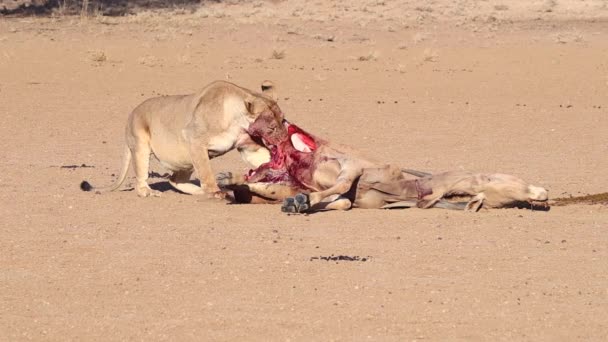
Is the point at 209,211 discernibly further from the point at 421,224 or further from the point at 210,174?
the point at 421,224

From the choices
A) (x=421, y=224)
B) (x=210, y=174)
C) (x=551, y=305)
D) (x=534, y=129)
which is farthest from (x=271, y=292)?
(x=534, y=129)

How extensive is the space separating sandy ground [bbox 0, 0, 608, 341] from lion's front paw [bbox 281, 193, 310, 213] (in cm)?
9

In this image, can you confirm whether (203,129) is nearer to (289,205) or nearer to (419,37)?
(289,205)

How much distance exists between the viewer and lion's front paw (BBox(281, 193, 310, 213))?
11141mm

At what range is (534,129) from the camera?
1897 centimetres

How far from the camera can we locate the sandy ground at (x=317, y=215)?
7855mm

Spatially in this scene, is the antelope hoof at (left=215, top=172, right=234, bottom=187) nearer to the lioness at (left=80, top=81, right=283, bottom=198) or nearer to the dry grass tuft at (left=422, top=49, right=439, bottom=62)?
the lioness at (left=80, top=81, right=283, bottom=198)

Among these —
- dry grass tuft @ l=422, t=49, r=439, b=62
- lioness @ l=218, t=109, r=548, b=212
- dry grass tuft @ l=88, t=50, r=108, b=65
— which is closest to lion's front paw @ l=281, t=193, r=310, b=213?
lioness @ l=218, t=109, r=548, b=212

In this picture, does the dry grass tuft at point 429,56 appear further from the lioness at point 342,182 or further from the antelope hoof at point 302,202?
the antelope hoof at point 302,202

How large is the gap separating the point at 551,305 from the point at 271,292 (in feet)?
5.43

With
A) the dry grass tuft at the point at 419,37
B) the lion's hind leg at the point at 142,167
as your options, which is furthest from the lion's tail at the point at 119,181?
the dry grass tuft at the point at 419,37

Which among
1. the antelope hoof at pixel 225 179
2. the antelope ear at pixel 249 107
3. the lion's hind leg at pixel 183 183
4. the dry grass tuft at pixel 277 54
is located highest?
the antelope ear at pixel 249 107

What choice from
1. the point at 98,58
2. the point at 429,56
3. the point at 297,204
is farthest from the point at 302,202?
the point at 429,56

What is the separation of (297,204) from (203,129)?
1320mm
